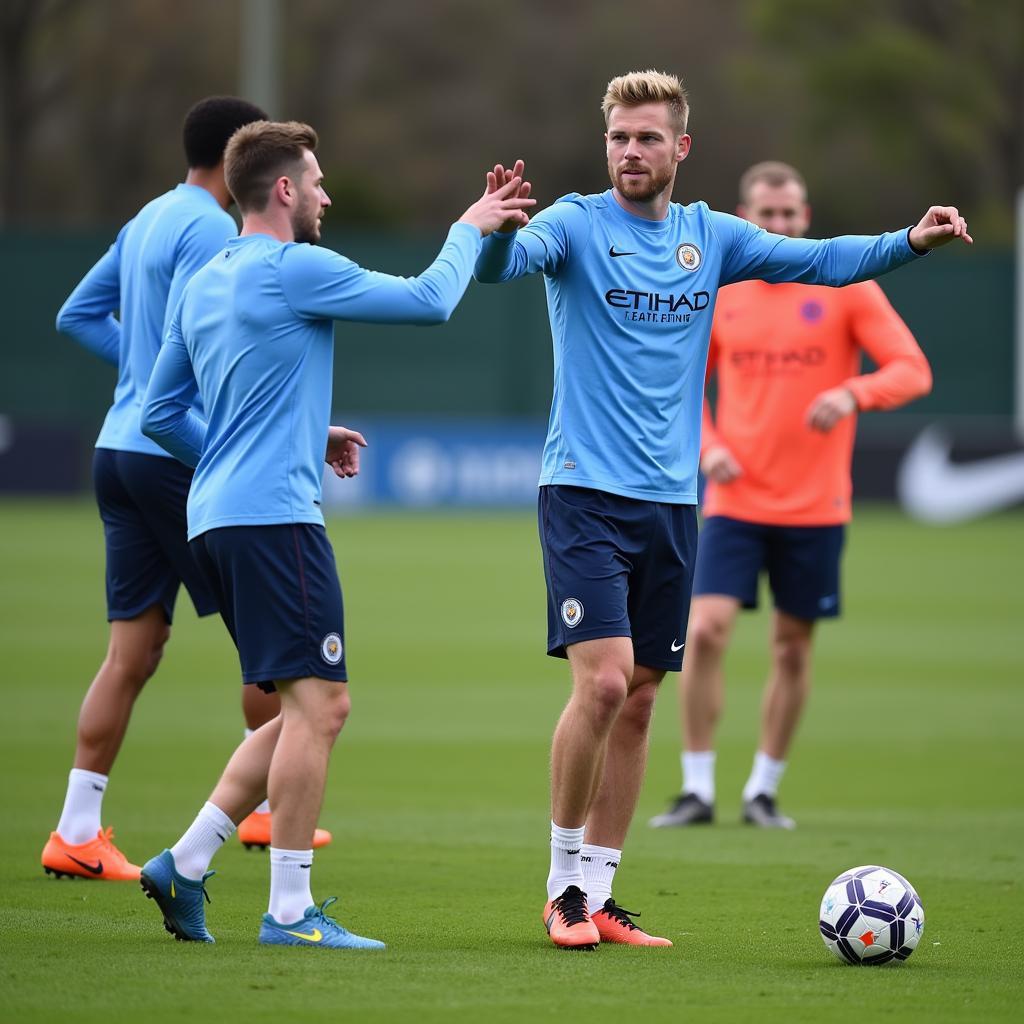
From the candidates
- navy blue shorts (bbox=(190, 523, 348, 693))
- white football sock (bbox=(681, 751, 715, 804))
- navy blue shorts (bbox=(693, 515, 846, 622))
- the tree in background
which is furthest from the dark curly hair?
the tree in background

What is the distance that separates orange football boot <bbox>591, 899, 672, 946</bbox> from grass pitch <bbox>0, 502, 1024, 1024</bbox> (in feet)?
0.35

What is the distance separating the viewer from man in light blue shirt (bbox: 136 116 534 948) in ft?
17.7

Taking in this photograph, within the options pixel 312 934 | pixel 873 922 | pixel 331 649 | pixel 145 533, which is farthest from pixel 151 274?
pixel 873 922

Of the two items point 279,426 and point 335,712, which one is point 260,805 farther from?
point 279,426

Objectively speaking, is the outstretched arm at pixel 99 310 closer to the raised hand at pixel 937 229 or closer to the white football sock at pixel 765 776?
the raised hand at pixel 937 229

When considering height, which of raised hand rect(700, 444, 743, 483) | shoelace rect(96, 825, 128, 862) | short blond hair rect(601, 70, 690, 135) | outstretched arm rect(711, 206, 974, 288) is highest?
short blond hair rect(601, 70, 690, 135)

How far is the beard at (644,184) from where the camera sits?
5.89 meters

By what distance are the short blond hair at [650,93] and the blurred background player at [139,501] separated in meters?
1.52

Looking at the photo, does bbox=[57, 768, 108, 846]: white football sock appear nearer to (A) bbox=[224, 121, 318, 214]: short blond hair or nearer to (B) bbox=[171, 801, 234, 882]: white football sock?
(B) bbox=[171, 801, 234, 882]: white football sock

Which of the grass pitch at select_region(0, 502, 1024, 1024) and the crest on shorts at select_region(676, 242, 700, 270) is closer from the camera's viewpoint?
the grass pitch at select_region(0, 502, 1024, 1024)

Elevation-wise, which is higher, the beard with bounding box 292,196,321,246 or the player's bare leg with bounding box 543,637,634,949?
the beard with bounding box 292,196,321,246

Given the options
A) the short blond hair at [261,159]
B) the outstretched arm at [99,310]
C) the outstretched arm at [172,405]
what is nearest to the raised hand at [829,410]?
the outstretched arm at [99,310]

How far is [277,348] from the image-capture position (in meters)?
5.42

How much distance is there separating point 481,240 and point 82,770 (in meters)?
2.54
